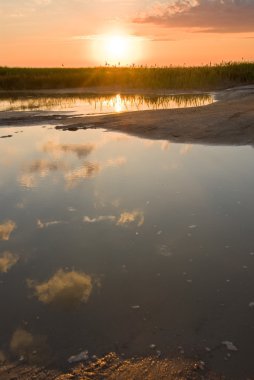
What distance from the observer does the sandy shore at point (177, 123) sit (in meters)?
12.9

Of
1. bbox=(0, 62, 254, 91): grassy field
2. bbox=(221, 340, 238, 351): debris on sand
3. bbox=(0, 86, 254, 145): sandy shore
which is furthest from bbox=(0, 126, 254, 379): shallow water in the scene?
bbox=(0, 62, 254, 91): grassy field

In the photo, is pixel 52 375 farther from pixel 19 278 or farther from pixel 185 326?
pixel 19 278

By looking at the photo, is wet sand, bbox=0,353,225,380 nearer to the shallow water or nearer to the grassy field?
the shallow water

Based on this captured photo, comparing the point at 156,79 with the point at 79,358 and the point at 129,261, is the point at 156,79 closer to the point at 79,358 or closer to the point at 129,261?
the point at 129,261

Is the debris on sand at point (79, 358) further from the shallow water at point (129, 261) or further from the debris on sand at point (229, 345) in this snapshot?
the debris on sand at point (229, 345)

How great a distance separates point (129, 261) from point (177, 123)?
1041cm

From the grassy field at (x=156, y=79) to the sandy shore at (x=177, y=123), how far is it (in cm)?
1864

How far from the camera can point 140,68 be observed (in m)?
45.6

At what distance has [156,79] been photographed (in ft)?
126

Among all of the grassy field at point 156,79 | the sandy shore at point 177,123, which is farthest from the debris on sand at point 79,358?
the grassy field at point 156,79

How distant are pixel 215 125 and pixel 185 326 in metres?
10.8

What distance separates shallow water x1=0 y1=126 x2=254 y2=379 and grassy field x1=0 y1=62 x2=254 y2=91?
90.6ft

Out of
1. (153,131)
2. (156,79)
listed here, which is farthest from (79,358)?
(156,79)

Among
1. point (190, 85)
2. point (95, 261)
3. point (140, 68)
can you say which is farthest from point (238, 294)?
point (140, 68)
